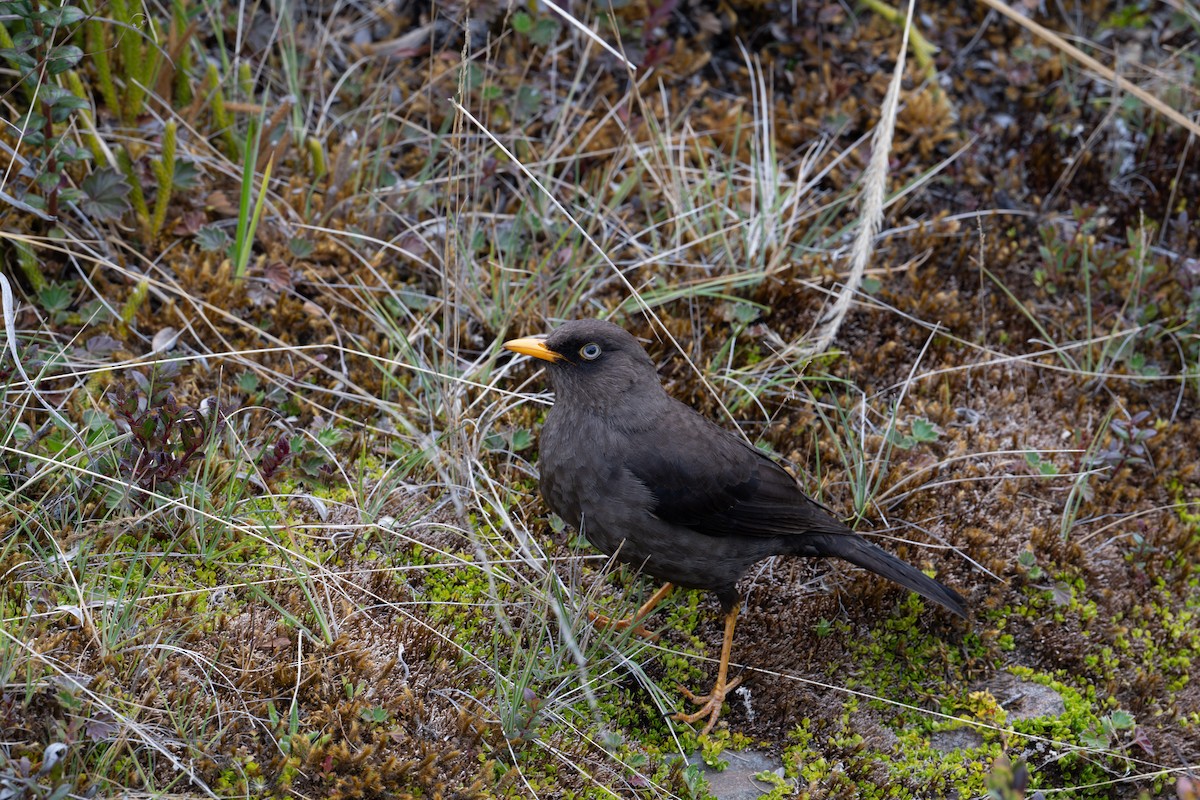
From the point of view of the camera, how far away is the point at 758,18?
25.0ft

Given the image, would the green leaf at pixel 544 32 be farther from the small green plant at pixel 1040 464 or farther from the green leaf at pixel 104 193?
the small green plant at pixel 1040 464

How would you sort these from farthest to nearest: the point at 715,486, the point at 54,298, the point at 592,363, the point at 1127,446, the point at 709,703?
the point at 1127,446
the point at 54,298
the point at 592,363
the point at 715,486
the point at 709,703

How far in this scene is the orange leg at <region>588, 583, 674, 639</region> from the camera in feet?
15.6

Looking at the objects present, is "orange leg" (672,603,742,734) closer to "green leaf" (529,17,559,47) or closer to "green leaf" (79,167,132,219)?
"green leaf" (79,167,132,219)

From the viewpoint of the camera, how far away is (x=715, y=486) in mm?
4926

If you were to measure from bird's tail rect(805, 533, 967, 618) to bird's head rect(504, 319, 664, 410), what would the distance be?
1.08 metres

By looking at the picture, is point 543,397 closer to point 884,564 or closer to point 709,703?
point 709,703

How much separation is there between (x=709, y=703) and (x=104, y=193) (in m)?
3.85

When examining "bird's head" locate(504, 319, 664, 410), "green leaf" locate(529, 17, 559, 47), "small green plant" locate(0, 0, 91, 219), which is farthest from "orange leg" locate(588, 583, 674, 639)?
"green leaf" locate(529, 17, 559, 47)

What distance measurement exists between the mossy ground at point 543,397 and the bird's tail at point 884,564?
331mm

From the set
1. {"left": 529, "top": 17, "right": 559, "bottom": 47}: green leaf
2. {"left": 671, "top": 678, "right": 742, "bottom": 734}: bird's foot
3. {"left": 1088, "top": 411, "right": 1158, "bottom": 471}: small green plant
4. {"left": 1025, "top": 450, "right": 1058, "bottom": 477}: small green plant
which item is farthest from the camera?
{"left": 529, "top": 17, "right": 559, "bottom": 47}: green leaf

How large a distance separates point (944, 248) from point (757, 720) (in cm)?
341

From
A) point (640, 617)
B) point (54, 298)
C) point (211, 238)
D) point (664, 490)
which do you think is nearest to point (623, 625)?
point (640, 617)

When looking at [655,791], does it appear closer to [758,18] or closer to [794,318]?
[794,318]
